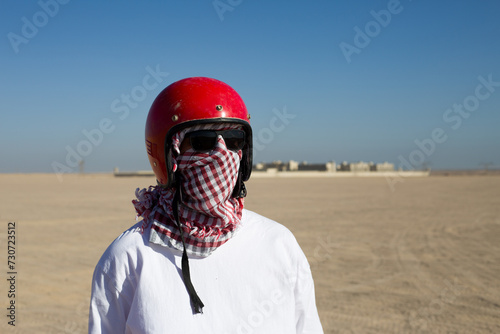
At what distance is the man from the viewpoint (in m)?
1.52

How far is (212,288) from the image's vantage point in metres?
1.58

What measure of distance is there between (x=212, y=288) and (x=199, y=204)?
319mm

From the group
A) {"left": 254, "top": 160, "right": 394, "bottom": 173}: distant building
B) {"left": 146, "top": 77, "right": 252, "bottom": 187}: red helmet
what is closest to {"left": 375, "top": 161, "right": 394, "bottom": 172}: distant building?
{"left": 254, "top": 160, "right": 394, "bottom": 173}: distant building

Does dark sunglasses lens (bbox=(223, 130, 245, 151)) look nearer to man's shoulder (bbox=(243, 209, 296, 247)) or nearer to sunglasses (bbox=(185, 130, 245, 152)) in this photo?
sunglasses (bbox=(185, 130, 245, 152))

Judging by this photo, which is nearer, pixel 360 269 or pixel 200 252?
pixel 200 252

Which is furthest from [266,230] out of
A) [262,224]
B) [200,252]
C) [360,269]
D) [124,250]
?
[360,269]

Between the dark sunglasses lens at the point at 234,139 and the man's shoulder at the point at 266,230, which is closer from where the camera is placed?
the man's shoulder at the point at 266,230

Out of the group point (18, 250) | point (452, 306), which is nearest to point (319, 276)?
point (452, 306)

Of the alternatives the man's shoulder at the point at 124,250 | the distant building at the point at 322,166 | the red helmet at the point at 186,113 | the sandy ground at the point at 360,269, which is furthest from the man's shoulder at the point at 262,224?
the distant building at the point at 322,166

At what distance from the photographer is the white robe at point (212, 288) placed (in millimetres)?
1504

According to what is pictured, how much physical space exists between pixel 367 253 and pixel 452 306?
3251 mm

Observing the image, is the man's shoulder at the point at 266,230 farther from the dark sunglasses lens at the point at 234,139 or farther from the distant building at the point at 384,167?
the distant building at the point at 384,167

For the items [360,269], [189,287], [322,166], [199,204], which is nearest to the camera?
[189,287]

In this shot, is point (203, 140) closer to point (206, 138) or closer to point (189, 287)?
point (206, 138)
